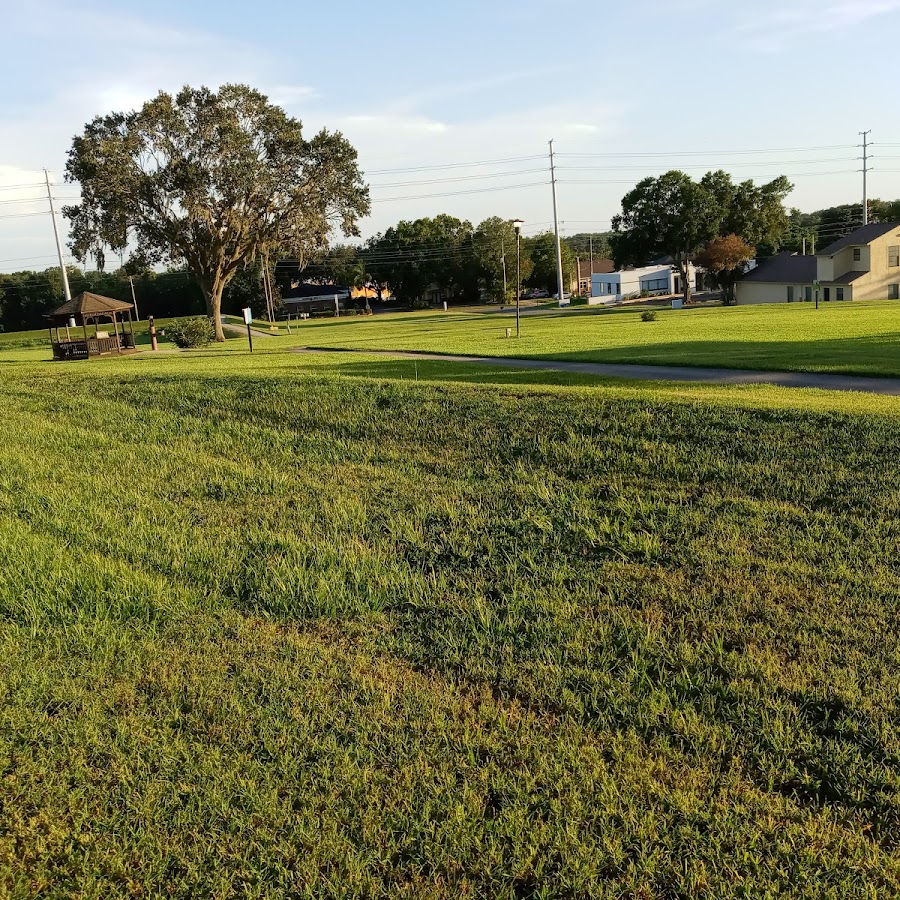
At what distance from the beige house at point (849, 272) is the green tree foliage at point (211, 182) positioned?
45134mm

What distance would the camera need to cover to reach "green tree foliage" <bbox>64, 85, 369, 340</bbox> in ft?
138

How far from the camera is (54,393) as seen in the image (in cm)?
1647

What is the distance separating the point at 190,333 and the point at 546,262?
67.4 metres

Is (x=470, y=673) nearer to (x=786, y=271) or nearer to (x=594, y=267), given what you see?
(x=786, y=271)

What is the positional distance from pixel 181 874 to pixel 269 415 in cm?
932

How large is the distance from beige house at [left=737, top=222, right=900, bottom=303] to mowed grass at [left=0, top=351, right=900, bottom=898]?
231 feet

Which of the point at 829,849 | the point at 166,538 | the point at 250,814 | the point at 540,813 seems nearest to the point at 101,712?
the point at 250,814

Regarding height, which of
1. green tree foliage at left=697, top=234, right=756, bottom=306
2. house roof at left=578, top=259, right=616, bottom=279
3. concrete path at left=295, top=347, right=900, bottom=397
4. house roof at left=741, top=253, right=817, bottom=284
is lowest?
concrete path at left=295, top=347, right=900, bottom=397

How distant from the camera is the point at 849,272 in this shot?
71688 mm

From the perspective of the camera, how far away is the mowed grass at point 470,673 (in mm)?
2916

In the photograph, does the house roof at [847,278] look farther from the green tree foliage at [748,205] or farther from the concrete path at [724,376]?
the concrete path at [724,376]

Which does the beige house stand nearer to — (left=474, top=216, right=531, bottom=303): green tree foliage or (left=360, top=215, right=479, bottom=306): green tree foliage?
(left=474, top=216, right=531, bottom=303): green tree foliage

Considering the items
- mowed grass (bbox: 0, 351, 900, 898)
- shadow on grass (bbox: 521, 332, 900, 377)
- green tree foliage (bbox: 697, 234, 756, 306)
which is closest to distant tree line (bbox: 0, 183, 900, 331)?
green tree foliage (bbox: 697, 234, 756, 306)

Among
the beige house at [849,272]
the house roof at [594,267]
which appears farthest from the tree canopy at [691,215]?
the house roof at [594,267]
